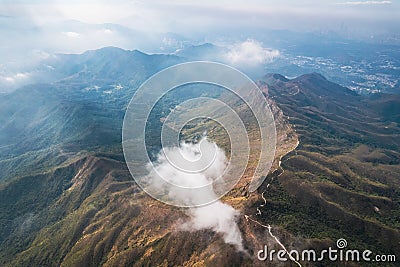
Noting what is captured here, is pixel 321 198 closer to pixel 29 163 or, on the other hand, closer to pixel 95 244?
pixel 95 244

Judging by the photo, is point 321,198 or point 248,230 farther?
point 321,198

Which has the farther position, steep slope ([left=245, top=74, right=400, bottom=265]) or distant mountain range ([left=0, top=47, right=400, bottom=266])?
distant mountain range ([left=0, top=47, right=400, bottom=266])

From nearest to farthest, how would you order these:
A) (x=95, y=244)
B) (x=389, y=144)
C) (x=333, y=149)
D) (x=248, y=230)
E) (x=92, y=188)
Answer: (x=248, y=230) < (x=95, y=244) < (x=92, y=188) < (x=333, y=149) < (x=389, y=144)

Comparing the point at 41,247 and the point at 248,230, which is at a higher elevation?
the point at 248,230

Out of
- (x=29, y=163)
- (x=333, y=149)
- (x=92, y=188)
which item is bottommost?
(x=29, y=163)

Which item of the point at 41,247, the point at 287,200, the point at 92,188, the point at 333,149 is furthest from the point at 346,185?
the point at 41,247

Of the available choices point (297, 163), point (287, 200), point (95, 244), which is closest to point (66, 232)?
point (95, 244)

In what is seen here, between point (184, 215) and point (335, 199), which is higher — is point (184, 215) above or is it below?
below

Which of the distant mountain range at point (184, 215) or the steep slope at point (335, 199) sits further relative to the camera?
the distant mountain range at point (184, 215)

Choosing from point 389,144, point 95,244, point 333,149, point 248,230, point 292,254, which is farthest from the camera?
point 389,144

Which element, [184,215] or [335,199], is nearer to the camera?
[335,199]
